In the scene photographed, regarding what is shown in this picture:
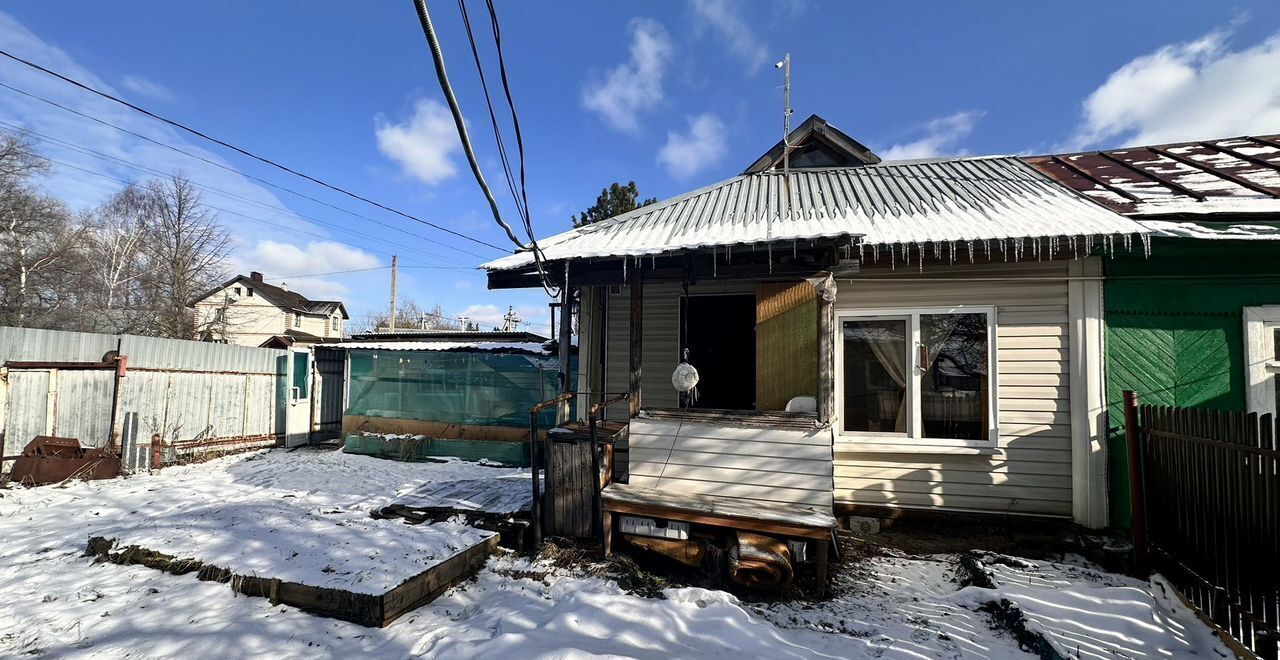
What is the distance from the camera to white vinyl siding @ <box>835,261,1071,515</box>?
4.73 m

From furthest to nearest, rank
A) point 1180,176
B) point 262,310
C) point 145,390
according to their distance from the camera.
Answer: point 262,310
point 145,390
point 1180,176

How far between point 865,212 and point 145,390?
A: 40.5ft

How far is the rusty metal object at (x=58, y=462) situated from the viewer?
678 centimetres

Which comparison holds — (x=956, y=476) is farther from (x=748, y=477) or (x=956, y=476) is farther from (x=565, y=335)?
(x=565, y=335)

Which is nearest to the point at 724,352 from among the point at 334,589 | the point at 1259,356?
the point at 1259,356

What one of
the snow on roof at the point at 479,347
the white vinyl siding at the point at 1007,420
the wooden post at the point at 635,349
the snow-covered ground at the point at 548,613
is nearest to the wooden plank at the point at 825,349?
the white vinyl siding at the point at 1007,420

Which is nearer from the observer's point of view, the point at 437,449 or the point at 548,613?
the point at 548,613

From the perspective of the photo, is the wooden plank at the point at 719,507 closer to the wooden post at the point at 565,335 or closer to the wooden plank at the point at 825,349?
the wooden plank at the point at 825,349

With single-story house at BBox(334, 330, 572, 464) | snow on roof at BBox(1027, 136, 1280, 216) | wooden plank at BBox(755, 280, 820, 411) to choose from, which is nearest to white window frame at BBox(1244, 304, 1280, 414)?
snow on roof at BBox(1027, 136, 1280, 216)

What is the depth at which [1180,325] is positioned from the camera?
457 cm

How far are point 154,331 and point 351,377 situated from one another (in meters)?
15.8

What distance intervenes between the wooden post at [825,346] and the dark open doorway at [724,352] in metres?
2.53

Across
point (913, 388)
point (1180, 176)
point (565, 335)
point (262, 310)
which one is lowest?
point (913, 388)

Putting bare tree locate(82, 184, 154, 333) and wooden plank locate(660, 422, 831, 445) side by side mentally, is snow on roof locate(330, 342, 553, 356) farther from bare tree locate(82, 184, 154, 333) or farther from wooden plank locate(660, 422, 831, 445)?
bare tree locate(82, 184, 154, 333)
